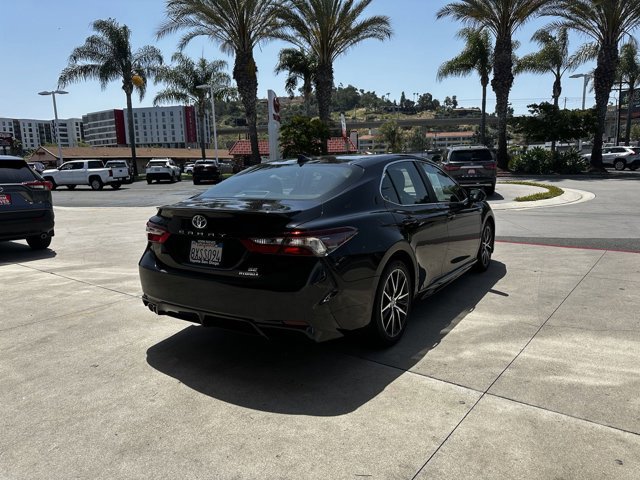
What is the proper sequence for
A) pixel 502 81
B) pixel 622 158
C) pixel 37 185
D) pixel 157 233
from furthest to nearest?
pixel 622 158
pixel 502 81
pixel 37 185
pixel 157 233

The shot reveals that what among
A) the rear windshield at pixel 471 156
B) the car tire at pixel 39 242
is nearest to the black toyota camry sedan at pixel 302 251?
the car tire at pixel 39 242

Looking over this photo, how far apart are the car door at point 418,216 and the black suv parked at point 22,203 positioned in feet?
21.7

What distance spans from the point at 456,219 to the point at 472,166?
12394 mm

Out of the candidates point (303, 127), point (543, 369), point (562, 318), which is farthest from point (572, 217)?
point (303, 127)

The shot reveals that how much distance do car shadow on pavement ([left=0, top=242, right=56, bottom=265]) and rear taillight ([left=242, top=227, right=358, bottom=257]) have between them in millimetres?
6279

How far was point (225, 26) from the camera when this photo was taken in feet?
82.6

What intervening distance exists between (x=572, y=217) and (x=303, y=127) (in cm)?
1566

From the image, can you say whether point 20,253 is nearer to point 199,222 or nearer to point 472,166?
point 199,222

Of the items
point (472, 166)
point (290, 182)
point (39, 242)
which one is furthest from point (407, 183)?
point (472, 166)

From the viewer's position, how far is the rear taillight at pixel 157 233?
405 centimetres

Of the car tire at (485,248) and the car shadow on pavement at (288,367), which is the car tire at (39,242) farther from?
the car tire at (485,248)

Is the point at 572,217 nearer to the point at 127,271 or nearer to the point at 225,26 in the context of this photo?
the point at 127,271

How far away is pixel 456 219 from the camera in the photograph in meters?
5.54

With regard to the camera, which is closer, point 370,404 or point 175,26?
point 370,404
